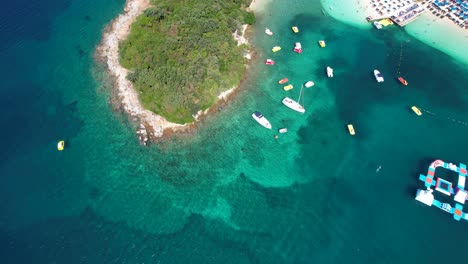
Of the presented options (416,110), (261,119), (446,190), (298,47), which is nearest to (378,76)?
(416,110)

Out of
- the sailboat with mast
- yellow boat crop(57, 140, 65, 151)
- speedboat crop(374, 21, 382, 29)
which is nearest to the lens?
yellow boat crop(57, 140, 65, 151)

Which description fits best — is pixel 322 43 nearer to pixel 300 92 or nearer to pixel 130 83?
pixel 300 92

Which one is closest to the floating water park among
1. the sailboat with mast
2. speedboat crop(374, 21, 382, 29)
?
the sailboat with mast

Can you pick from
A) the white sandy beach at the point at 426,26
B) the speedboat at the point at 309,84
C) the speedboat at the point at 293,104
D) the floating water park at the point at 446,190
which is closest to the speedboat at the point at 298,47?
the speedboat at the point at 309,84

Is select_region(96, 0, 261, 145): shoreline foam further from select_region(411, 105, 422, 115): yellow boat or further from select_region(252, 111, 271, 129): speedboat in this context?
select_region(411, 105, 422, 115): yellow boat

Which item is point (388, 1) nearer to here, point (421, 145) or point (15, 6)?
point (421, 145)
